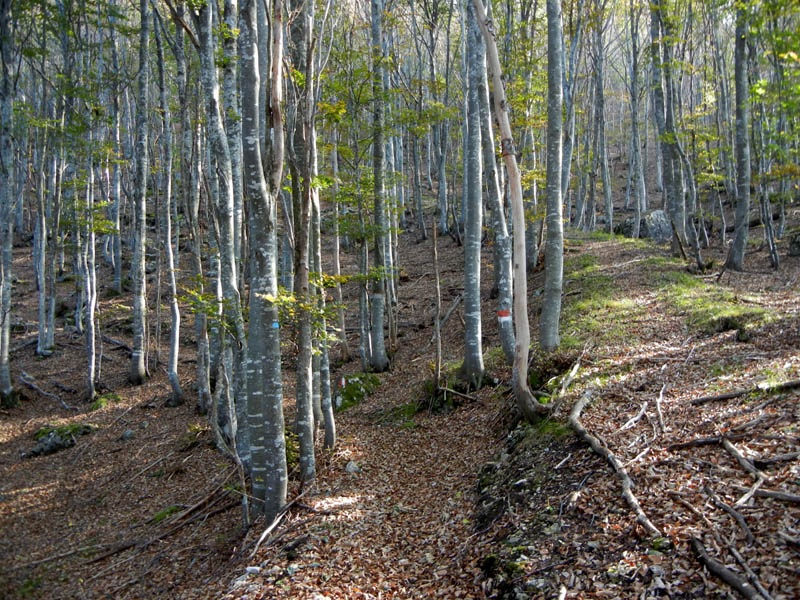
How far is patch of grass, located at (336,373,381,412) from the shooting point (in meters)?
10.5

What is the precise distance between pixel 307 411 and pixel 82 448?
6819 millimetres

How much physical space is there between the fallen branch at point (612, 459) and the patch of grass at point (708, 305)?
294 centimetres

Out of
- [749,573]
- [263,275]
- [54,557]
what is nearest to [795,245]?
[749,573]

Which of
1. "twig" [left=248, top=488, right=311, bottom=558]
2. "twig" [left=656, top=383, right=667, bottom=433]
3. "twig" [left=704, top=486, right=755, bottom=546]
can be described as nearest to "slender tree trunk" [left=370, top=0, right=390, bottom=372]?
"twig" [left=248, top=488, right=311, bottom=558]

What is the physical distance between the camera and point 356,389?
10773 millimetres

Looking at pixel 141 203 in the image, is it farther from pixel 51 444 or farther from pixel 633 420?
pixel 633 420

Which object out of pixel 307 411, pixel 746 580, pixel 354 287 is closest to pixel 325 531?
pixel 307 411

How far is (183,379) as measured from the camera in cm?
1355

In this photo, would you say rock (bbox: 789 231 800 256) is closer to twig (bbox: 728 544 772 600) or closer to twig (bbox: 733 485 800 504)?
twig (bbox: 733 485 800 504)

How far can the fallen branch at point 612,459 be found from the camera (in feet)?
12.1

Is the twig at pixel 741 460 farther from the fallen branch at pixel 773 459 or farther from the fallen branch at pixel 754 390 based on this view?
the fallen branch at pixel 754 390

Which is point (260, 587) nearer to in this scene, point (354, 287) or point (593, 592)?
point (593, 592)

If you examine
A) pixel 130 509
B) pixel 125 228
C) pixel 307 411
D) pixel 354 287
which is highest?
pixel 125 228

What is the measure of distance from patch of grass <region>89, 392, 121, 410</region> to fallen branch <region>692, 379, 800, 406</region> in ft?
41.2
